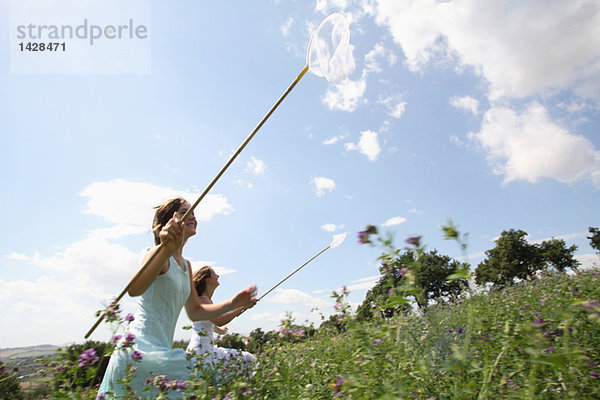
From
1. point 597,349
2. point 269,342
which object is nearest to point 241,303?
point 269,342

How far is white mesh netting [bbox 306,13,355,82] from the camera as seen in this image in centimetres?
228

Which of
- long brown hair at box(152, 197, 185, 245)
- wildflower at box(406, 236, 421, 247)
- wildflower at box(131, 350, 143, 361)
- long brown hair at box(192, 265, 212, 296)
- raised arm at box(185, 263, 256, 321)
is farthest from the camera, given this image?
long brown hair at box(192, 265, 212, 296)

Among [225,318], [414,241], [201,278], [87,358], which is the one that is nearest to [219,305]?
[225,318]

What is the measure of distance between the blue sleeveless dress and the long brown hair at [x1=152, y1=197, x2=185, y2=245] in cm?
32

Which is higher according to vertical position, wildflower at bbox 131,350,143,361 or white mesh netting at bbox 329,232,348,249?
white mesh netting at bbox 329,232,348,249

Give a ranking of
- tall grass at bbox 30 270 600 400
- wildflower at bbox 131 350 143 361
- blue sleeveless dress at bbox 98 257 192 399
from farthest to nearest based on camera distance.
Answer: blue sleeveless dress at bbox 98 257 192 399 → wildflower at bbox 131 350 143 361 → tall grass at bbox 30 270 600 400

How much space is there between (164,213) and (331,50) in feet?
6.81

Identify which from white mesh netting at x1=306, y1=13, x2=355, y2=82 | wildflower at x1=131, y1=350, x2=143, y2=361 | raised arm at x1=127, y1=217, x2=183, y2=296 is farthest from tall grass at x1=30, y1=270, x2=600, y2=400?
white mesh netting at x1=306, y1=13, x2=355, y2=82

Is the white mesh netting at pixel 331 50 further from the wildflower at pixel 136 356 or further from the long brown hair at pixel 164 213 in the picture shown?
the wildflower at pixel 136 356

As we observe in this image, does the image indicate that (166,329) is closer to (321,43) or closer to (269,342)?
(269,342)

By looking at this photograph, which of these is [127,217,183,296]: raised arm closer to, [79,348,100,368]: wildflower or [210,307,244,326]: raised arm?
[79,348,100,368]: wildflower

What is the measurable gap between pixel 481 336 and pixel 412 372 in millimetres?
500

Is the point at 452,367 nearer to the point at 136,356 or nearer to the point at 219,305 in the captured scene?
the point at 136,356

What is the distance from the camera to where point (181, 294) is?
10.6 feet
